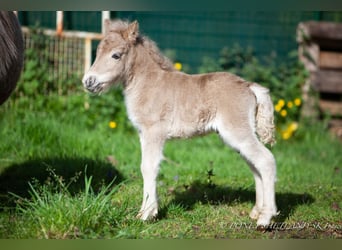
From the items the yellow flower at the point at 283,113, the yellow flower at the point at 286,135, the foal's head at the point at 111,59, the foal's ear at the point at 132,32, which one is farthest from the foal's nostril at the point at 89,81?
the yellow flower at the point at 283,113

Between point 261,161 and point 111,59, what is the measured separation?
4.66ft

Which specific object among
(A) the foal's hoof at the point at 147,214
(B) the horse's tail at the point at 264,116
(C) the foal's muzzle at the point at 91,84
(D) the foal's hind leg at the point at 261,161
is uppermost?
(C) the foal's muzzle at the point at 91,84

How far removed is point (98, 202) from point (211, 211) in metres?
1.12

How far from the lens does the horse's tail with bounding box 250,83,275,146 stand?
4.14m

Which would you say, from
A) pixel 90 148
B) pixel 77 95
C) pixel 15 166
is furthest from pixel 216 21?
pixel 15 166

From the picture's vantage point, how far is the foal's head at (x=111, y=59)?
400 cm

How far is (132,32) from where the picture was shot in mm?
4148

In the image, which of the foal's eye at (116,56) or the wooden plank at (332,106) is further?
the wooden plank at (332,106)

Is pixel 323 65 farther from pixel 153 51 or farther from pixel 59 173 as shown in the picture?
pixel 59 173

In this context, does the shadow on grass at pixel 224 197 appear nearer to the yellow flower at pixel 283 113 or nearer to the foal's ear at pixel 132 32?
the foal's ear at pixel 132 32

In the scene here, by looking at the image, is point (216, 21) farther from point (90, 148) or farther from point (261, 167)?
point (261, 167)

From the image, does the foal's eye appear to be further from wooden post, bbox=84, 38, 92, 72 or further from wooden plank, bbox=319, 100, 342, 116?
wooden plank, bbox=319, 100, 342, 116

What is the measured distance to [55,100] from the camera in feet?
24.8

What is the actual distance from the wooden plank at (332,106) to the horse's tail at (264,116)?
4.71 metres
